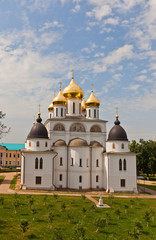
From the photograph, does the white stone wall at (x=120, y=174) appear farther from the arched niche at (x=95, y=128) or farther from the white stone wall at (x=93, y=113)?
the white stone wall at (x=93, y=113)

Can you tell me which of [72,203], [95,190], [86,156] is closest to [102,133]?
[86,156]

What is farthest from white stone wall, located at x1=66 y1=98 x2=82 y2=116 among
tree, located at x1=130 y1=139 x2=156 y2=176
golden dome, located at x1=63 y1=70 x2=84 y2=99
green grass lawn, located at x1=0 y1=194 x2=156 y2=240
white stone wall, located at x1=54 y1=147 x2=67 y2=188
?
tree, located at x1=130 y1=139 x2=156 y2=176

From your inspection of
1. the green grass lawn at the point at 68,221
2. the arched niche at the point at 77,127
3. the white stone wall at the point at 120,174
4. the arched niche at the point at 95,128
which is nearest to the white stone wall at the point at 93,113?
the arched niche at the point at 95,128

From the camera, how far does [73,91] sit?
1369 inches

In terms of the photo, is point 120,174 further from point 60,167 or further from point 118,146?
point 60,167

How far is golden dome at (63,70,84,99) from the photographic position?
3478 centimetres

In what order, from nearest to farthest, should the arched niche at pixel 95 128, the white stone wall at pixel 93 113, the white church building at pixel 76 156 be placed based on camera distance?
the white church building at pixel 76 156 < the arched niche at pixel 95 128 < the white stone wall at pixel 93 113

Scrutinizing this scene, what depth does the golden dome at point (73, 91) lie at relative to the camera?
34.8 m

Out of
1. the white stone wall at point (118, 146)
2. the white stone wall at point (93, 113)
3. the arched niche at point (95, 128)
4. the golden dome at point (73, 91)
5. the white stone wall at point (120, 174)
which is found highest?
the golden dome at point (73, 91)

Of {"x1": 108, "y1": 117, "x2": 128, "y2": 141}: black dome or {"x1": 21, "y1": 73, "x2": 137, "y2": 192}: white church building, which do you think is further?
{"x1": 108, "y1": 117, "x2": 128, "y2": 141}: black dome

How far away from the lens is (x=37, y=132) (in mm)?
30047

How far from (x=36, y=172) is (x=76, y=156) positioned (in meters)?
5.38

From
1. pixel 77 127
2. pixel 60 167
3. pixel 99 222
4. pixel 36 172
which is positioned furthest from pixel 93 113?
pixel 99 222

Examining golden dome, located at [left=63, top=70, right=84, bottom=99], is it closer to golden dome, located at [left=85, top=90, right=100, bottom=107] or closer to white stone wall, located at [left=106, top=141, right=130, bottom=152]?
golden dome, located at [left=85, top=90, right=100, bottom=107]
